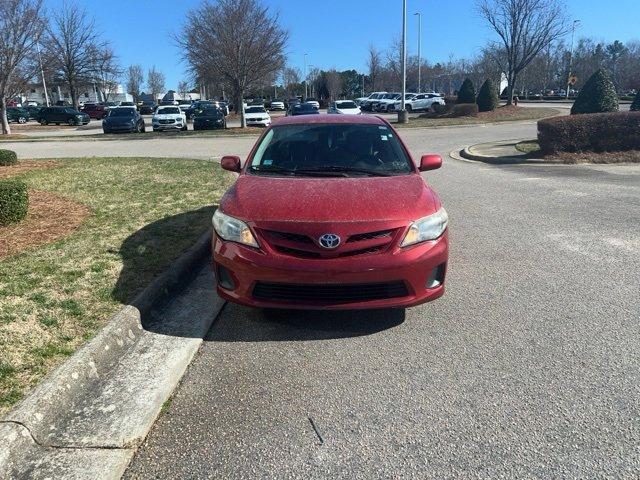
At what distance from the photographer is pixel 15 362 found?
10.3 ft

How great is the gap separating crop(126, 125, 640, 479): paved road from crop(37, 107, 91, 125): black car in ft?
141

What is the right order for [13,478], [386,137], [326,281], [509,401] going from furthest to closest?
[386,137] → [326,281] → [509,401] → [13,478]

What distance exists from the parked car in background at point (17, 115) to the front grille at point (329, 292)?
51645mm

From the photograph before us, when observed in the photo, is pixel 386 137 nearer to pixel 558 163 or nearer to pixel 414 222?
pixel 414 222

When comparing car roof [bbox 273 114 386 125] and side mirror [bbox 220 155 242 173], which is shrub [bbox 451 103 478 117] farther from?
side mirror [bbox 220 155 242 173]

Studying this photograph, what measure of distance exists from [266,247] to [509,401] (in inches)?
72.3

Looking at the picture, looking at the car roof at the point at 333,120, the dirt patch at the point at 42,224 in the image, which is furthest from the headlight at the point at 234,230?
the dirt patch at the point at 42,224

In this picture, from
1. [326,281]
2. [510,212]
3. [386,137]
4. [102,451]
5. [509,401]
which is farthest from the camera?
[510,212]

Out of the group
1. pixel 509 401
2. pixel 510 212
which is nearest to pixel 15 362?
pixel 509 401

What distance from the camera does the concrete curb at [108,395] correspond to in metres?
2.46

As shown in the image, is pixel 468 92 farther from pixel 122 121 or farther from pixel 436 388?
pixel 436 388

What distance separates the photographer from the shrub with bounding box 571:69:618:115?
49.9ft

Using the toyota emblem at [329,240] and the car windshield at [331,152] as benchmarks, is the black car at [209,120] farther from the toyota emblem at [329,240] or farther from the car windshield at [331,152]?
the toyota emblem at [329,240]

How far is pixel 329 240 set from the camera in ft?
11.2
